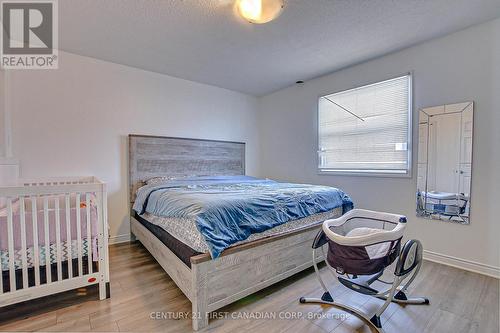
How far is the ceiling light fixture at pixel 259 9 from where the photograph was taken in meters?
1.90

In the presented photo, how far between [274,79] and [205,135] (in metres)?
1.48

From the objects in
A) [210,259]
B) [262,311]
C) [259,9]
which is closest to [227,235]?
[210,259]

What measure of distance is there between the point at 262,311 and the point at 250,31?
2581mm

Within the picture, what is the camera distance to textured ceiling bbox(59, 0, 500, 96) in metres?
2.05

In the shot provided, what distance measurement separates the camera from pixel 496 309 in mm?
1742

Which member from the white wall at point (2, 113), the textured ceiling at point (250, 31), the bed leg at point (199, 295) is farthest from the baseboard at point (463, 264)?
the white wall at point (2, 113)

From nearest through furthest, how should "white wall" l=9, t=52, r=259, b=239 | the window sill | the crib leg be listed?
the crib leg → "white wall" l=9, t=52, r=259, b=239 → the window sill

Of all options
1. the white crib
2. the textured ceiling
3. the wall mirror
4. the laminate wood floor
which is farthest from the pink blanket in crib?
the wall mirror

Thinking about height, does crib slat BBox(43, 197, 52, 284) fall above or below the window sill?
below

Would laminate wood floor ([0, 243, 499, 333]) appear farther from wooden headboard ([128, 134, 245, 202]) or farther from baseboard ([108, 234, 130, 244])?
wooden headboard ([128, 134, 245, 202])

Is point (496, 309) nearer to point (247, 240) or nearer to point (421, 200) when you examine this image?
point (421, 200)

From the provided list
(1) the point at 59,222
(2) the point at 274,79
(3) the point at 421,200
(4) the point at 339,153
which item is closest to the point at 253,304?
(1) the point at 59,222

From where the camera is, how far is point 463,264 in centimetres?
243

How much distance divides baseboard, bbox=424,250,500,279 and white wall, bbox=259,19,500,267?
1.5 inches
